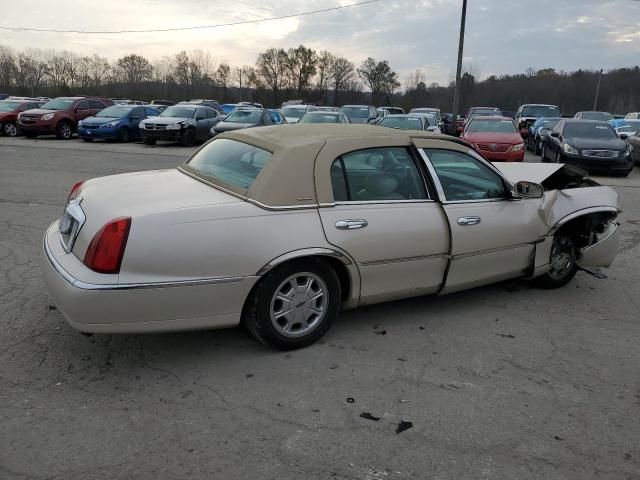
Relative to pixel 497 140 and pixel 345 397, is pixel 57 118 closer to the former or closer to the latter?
pixel 497 140

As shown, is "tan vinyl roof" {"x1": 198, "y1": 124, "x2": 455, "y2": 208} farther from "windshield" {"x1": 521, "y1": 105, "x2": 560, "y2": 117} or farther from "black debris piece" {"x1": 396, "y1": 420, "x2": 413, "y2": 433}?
"windshield" {"x1": 521, "y1": 105, "x2": 560, "y2": 117}

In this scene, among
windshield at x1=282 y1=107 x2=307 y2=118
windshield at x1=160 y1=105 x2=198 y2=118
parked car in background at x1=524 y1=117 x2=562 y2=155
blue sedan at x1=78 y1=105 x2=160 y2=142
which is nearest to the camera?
parked car in background at x1=524 y1=117 x2=562 y2=155

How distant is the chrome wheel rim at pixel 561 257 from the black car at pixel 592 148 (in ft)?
33.3

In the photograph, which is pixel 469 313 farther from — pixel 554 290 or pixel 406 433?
pixel 406 433

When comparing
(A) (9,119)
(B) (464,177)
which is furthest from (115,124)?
(B) (464,177)

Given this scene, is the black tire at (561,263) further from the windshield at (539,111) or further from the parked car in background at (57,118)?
the windshield at (539,111)

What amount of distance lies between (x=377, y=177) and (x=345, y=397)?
1669mm

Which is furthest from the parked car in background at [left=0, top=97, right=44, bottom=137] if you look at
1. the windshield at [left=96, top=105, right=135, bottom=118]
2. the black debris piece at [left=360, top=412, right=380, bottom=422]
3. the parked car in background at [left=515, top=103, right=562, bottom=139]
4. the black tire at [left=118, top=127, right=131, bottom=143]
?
the black debris piece at [left=360, top=412, right=380, bottom=422]

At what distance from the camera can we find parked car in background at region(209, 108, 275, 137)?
1888 cm

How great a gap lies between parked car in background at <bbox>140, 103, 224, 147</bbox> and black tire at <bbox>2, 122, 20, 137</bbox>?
5961 mm

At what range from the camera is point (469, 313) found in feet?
Answer: 14.9

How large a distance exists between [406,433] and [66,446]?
176 cm

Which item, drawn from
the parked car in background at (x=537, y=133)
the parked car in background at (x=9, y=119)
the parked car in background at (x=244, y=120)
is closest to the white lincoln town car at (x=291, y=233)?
the parked car in background at (x=244, y=120)

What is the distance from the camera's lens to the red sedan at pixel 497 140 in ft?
47.1
